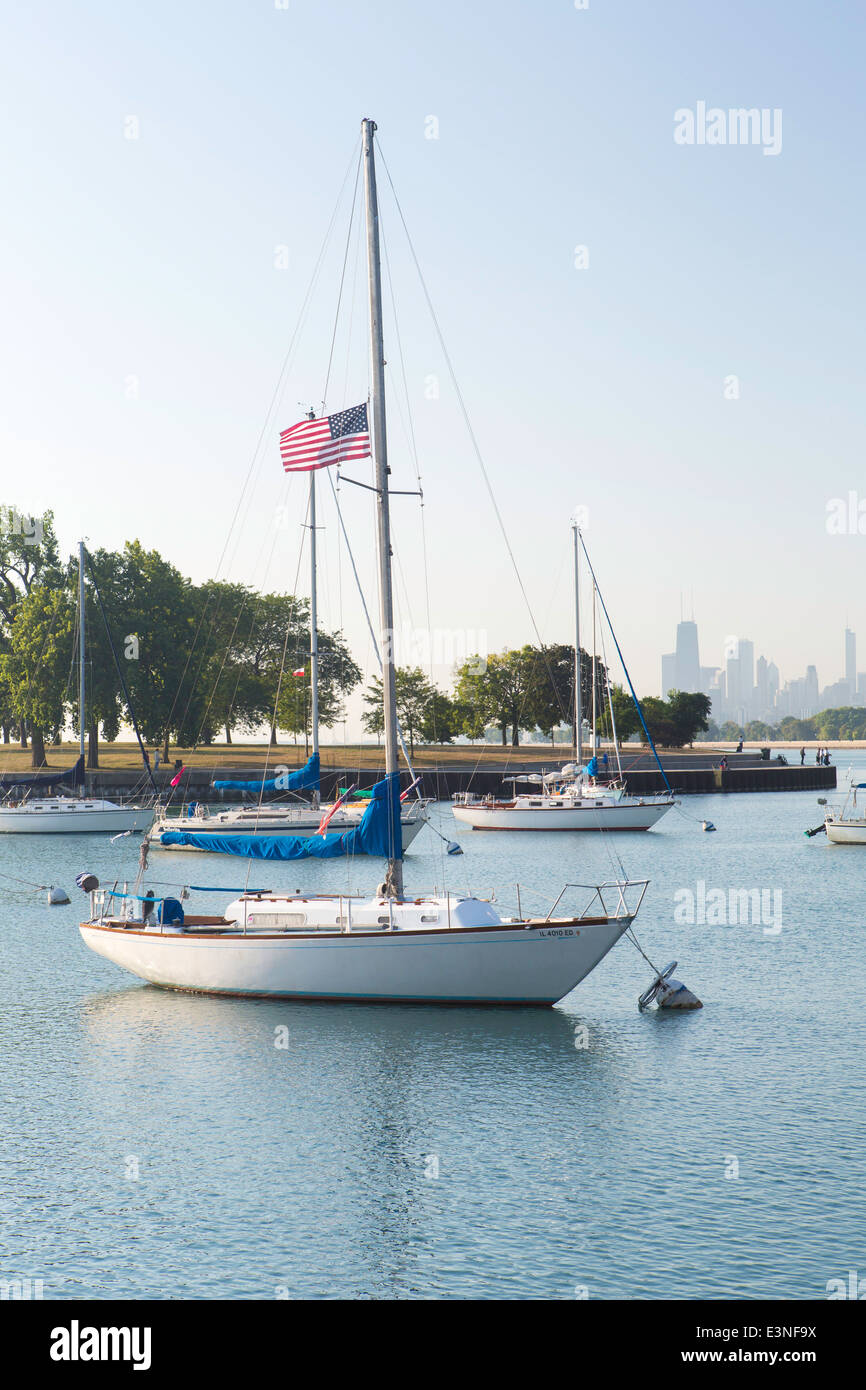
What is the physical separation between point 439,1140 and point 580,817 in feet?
177

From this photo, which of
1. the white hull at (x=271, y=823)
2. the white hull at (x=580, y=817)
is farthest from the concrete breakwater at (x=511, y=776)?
the white hull at (x=271, y=823)

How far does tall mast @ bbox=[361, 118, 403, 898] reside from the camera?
87.5ft

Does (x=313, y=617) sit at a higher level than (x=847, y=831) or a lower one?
higher

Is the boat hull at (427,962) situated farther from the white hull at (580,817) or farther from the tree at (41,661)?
the tree at (41,661)

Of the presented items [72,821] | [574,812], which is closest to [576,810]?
[574,812]

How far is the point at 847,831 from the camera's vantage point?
62.2 meters

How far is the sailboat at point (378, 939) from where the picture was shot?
24.2 meters

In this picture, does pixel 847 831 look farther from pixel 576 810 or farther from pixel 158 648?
pixel 158 648

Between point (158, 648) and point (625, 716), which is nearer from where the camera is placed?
point (158, 648)

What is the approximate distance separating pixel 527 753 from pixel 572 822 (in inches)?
2261

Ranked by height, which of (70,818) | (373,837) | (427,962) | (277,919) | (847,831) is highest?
(373,837)
